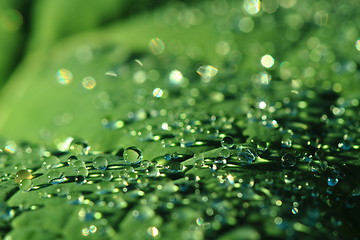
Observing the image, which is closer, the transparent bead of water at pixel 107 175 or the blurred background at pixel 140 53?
the transparent bead of water at pixel 107 175

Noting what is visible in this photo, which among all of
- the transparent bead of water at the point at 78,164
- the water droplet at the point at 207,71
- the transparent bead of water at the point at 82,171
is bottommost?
the water droplet at the point at 207,71

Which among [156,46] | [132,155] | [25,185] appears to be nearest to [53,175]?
[25,185]

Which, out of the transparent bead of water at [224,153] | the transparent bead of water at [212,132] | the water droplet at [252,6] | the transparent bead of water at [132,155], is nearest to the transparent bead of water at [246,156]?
the transparent bead of water at [224,153]

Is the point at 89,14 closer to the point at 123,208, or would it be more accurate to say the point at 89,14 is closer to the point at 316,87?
the point at 316,87

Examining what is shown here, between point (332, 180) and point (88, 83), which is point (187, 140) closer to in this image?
point (332, 180)

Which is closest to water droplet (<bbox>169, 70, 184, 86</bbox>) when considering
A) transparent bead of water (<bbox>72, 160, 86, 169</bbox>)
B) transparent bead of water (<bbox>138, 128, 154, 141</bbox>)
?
transparent bead of water (<bbox>138, 128, 154, 141</bbox>)

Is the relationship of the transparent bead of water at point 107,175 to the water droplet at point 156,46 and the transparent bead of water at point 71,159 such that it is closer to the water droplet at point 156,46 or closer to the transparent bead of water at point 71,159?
the transparent bead of water at point 71,159
